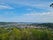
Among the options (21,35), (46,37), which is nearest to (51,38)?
(46,37)

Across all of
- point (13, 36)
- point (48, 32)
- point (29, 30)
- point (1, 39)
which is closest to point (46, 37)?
point (48, 32)

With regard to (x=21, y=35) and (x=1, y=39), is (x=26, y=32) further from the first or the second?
(x=1, y=39)

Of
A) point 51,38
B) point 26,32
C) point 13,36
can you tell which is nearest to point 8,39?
point 13,36

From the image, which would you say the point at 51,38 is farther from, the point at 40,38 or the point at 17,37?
the point at 17,37

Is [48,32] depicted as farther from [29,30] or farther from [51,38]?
[29,30]

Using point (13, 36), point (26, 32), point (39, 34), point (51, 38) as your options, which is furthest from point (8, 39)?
point (51, 38)
